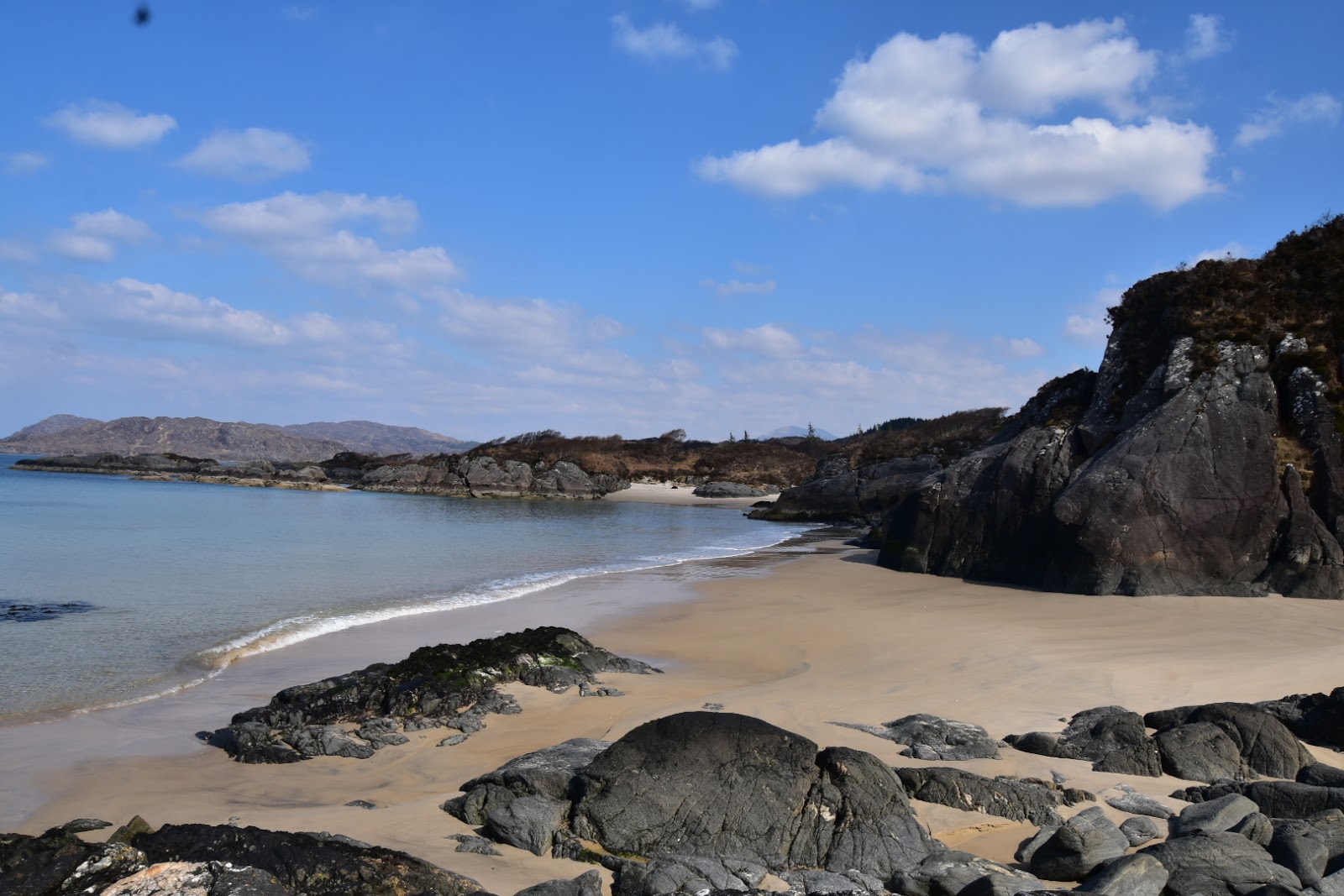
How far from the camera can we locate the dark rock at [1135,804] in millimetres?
5422

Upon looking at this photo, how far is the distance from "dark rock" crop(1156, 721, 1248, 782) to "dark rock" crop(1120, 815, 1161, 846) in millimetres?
1176

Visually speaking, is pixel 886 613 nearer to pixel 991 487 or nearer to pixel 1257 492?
pixel 991 487

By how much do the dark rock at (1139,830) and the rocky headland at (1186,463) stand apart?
986 cm

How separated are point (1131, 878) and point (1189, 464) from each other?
11.9 m

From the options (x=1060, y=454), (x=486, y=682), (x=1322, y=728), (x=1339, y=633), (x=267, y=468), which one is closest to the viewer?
(x=1322, y=728)

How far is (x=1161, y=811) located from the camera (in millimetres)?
5418

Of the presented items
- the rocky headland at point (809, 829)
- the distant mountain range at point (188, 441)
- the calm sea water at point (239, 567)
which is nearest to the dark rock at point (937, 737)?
the rocky headland at point (809, 829)

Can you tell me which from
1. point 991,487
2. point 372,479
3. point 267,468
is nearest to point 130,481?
point 267,468

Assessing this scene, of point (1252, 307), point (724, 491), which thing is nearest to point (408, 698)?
point (1252, 307)

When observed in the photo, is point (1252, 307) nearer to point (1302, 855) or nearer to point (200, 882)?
point (1302, 855)

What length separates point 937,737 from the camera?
270 inches

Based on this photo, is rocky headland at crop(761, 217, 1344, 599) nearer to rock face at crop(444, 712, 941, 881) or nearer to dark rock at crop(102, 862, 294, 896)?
rock face at crop(444, 712, 941, 881)

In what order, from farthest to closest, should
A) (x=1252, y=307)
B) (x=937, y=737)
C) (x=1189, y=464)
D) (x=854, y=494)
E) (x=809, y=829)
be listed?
(x=854, y=494)
(x=1252, y=307)
(x=1189, y=464)
(x=937, y=737)
(x=809, y=829)

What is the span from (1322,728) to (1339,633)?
17.3 feet
